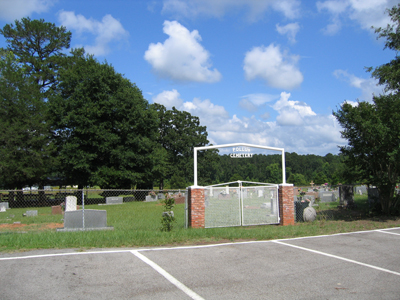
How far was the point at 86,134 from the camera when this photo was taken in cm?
3422

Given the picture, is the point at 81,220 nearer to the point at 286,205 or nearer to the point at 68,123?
the point at 286,205

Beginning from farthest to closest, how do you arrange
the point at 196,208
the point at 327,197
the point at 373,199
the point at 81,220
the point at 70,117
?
the point at 70,117
the point at 327,197
the point at 373,199
the point at 81,220
the point at 196,208

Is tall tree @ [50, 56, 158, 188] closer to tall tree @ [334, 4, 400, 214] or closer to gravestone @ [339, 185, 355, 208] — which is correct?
gravestone @ [339, 185, 355, 208]

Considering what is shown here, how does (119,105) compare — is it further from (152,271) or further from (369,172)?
(152,271)

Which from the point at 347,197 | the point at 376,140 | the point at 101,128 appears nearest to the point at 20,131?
the point at 101,128

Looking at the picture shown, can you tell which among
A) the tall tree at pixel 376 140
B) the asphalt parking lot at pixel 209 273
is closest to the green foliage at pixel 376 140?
the tall tree at pixel 376 140

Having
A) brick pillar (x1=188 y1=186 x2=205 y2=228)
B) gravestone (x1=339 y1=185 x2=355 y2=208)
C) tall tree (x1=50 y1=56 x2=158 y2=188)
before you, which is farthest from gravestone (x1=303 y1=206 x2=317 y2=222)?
tall tree (x1=50 y1=56 x2=158 y2=188)

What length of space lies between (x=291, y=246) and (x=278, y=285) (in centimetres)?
340

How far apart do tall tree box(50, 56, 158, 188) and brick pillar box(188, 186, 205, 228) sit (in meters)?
23.3

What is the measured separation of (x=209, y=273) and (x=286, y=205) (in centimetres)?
764

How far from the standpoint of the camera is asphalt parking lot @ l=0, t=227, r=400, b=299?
5035mm

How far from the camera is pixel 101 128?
33.6 meters

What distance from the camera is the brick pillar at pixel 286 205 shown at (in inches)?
510

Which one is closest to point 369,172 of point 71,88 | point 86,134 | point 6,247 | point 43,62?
point 6,247
